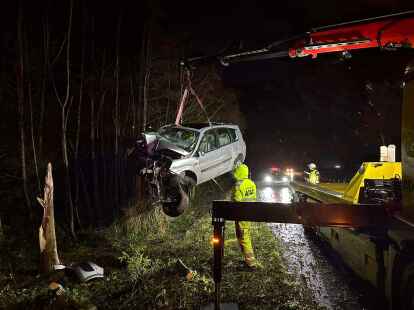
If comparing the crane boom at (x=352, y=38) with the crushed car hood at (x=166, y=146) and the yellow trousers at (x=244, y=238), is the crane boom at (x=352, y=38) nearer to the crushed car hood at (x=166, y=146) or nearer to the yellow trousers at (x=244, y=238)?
the crushed car hood at (x=166, y=146)

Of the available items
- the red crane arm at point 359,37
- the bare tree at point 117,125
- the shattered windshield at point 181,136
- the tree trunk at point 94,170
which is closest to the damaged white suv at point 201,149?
the shattered windshield at point 181,136

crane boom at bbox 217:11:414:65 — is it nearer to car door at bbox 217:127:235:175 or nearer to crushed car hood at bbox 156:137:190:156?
crushed car hood at bbox 156:137:190:156

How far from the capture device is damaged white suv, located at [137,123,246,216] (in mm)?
7141

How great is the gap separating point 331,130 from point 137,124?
22.7m

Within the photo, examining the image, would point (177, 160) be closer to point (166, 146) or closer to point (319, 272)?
point (166, 146)

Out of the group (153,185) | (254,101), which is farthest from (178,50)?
(254,101)

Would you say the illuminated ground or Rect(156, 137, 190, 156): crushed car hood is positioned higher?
Rect(156, 137, 190, 156): crushed car hood

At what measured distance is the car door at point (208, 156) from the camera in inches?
293

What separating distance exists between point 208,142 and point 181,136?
0.56m

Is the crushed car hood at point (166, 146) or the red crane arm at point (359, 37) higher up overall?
the red crane arm at point (359, 37)

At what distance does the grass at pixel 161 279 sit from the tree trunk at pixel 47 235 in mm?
632

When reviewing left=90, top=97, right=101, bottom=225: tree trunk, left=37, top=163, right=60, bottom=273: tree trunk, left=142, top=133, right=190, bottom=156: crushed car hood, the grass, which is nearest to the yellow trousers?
the grass

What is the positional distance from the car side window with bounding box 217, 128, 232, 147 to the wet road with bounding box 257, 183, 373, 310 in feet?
9.73

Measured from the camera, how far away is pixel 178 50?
13844 millimetres
